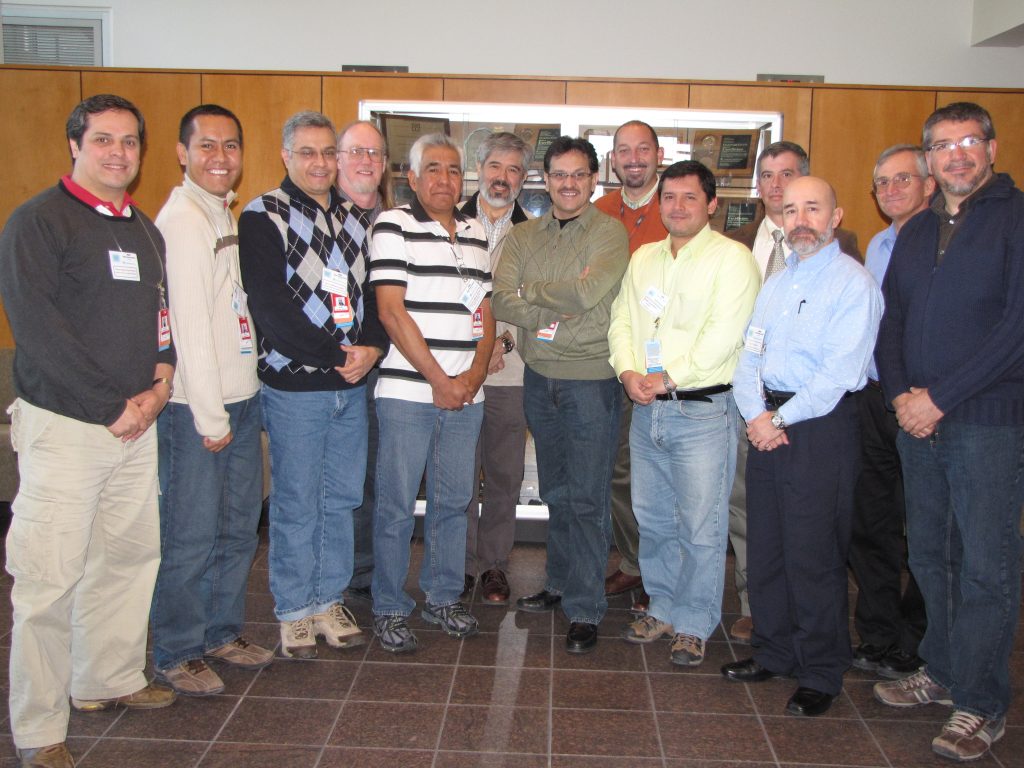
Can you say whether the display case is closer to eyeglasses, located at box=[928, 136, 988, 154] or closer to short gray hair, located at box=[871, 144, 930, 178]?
short gray hair, located at box=[871, 144, 930, 178]

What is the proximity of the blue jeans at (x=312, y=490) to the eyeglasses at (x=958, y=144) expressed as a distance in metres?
2.13

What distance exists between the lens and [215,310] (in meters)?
2.80

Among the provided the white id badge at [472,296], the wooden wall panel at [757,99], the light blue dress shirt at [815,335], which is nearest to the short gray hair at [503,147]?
the white id badge at [472,296]

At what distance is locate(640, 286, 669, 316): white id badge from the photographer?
303cm

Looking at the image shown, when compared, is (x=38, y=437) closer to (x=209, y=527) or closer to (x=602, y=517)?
(x=209, y=527)

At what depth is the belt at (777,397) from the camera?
2.77m

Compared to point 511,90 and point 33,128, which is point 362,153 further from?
point 33,128

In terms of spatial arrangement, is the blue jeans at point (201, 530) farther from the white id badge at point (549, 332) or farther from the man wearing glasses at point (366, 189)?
the white id badge at point (549, 332)

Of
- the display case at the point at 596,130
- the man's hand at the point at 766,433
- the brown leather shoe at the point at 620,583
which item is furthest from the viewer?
the display case at the point at 596,130

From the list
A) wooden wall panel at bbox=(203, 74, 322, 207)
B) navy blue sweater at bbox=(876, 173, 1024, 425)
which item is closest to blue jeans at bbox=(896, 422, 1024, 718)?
navy blue sweater at bbox=(876, 173, 1024, 425)

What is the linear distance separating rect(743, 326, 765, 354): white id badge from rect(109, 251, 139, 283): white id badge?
6.49 ft

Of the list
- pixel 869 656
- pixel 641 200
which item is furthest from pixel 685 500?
pixel 641 200

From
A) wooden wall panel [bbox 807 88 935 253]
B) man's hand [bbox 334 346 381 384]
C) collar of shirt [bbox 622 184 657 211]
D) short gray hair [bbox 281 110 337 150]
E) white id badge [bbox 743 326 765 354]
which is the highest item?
wooden wall panel [bbox 807 88 935 253]

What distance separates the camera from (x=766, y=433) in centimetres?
277
